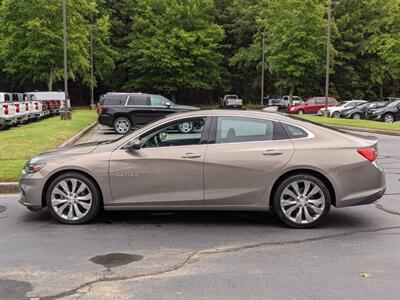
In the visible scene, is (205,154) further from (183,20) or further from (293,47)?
(183,20)

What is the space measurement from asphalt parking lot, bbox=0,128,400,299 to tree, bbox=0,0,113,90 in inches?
1288

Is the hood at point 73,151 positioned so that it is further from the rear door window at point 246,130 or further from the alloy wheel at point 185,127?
the rear door window at point 246,130

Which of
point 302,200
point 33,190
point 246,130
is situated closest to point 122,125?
point 33,190

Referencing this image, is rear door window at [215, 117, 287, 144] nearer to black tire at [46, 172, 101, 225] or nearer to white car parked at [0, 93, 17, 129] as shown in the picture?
black tire at [46, 172, 101, 225]

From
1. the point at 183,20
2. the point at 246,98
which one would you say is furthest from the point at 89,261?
the point at 246,98

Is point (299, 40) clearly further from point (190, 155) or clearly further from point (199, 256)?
point (199, 256)

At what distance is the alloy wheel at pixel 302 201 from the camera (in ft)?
22.7

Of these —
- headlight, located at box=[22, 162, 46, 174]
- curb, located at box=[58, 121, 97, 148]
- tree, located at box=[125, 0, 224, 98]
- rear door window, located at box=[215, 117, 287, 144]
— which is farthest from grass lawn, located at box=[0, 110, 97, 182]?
tree, located at box=[125, 0, 224, 98]

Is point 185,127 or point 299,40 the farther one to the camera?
point 299,40

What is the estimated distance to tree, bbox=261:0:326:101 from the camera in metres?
40.6

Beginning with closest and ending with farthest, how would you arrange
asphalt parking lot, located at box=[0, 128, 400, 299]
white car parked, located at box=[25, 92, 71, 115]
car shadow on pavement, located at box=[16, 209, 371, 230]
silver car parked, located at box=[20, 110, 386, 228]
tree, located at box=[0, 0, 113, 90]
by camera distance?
asphalt parking lot, located at box=[0, 128, 400, 299]
silver car parked, located at box=[20, 110, 386, 228]
car shadow on pavement, located at box=[16, 209, 371, 230]
white car parked, located at box=[25, 92, 71, 115]
tree, located at box=[0, 0, 113, 90]

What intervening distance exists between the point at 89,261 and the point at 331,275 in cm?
243

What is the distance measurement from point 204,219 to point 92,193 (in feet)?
5.24

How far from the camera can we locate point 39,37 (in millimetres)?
38625
